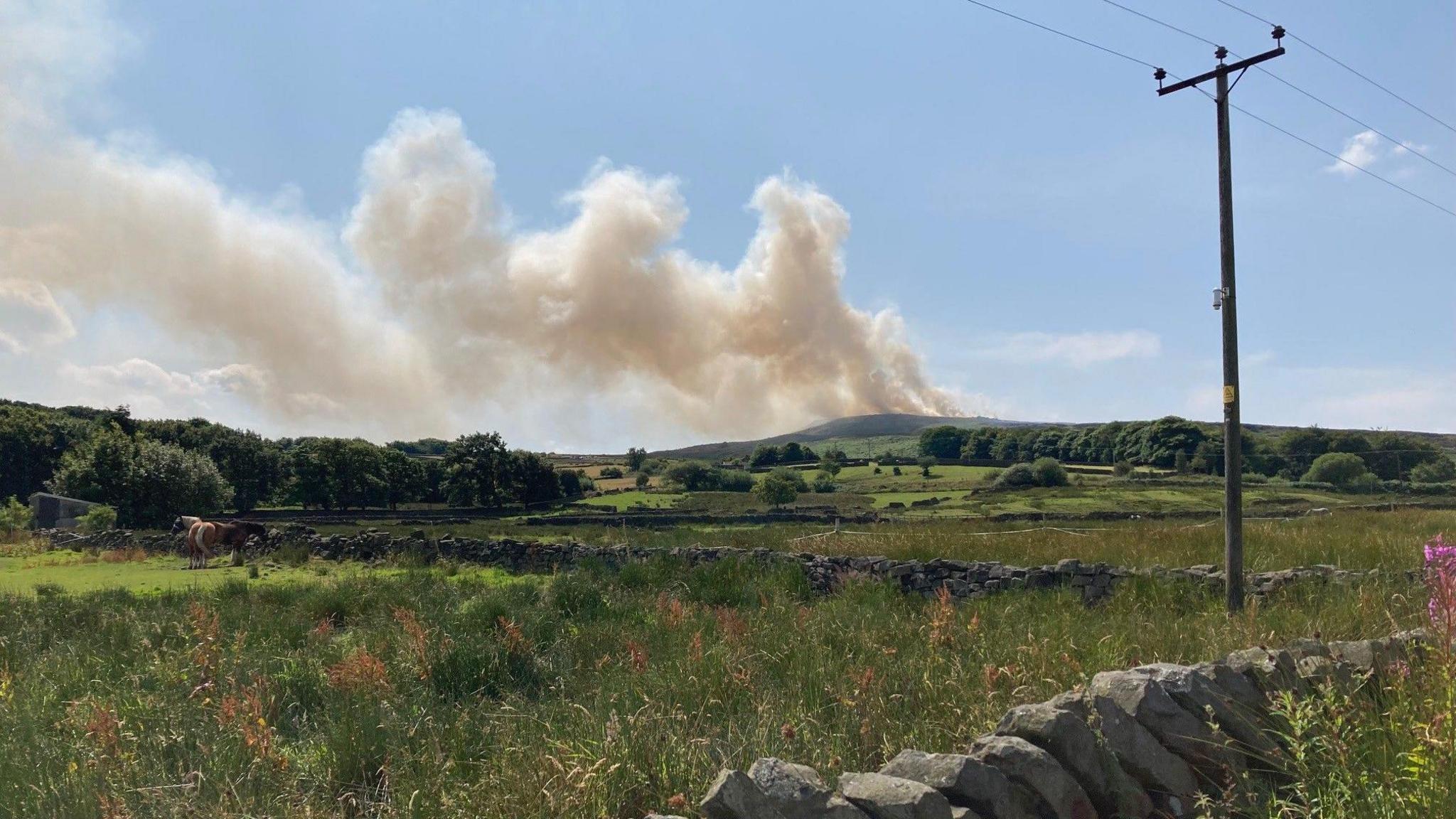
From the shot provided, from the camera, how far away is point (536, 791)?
4.18 metres

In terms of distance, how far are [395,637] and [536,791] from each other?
211 inches

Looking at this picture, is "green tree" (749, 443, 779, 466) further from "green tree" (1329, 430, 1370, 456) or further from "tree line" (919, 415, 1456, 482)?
"green tree" (1329, 430, 1370, 456)

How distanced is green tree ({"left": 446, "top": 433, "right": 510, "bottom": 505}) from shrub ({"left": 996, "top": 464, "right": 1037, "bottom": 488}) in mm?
50899

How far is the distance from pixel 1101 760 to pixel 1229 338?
984 centimetres

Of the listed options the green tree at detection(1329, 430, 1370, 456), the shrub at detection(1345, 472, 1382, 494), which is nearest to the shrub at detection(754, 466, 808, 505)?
the shrub at detection(1345, 472, 1382, 494)

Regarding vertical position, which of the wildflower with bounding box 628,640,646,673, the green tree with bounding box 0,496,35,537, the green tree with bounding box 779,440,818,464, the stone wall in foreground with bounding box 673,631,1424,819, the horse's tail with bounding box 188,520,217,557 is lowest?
the green tree with bounding box 0,496,35,537

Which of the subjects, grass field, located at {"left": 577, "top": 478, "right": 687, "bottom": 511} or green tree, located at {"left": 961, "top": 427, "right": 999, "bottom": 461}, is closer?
grass field, located at {"left": 577, "top": 478, "right": 687, "bottom": 511}

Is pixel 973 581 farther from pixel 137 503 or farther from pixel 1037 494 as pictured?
pixel 1037 494

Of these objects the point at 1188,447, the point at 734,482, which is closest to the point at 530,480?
the point at 734,482

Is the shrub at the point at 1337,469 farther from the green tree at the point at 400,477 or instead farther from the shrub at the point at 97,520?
the green tree at the point at 400,477

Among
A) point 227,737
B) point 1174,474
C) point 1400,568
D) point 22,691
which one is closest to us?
point 227,737

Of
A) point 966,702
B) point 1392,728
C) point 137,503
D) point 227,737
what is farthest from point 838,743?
point 137,503

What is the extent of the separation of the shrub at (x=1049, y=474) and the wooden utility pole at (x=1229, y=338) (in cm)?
7235

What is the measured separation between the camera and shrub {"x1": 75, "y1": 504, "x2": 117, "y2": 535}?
38.7 meters
